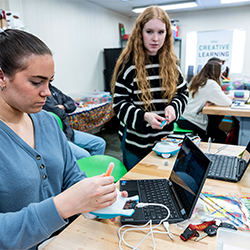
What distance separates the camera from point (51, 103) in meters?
2.64

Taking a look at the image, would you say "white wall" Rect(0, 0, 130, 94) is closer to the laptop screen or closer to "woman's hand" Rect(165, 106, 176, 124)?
"woman's hand" Rect(165, 106, 176, 124)

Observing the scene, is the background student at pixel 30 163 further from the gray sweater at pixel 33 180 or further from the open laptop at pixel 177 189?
the open laptop at pixel 177 189

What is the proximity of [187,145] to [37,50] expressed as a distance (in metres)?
0.63

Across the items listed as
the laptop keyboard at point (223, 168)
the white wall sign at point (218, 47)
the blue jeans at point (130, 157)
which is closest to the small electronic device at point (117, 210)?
the laptop keyboard at point (223, 168)

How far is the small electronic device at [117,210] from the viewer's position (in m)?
0.69

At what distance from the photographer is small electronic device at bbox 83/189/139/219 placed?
0.69m

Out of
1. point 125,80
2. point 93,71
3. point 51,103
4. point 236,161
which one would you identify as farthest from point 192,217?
point 93,71

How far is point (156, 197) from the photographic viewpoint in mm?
853

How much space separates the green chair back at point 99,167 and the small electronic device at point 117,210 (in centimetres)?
73

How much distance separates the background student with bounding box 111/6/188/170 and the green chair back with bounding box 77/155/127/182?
13cm

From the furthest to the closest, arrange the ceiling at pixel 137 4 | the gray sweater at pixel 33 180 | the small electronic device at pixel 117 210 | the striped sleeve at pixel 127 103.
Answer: the ceiling at pixel 137 4 → the striped sleeve at pixel 127 103 → the small electronic device at pixel 117 210 → the gray sweater at pixel 33 180

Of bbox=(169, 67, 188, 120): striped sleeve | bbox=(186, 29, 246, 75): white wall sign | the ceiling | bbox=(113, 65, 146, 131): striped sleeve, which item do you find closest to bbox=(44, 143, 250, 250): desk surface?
bbox=(113, 65, 146, 131): striped sleeve

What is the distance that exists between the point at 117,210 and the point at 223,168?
627 mm

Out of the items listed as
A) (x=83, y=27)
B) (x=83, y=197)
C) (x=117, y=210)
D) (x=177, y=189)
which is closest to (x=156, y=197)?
(x=177, y=189)
